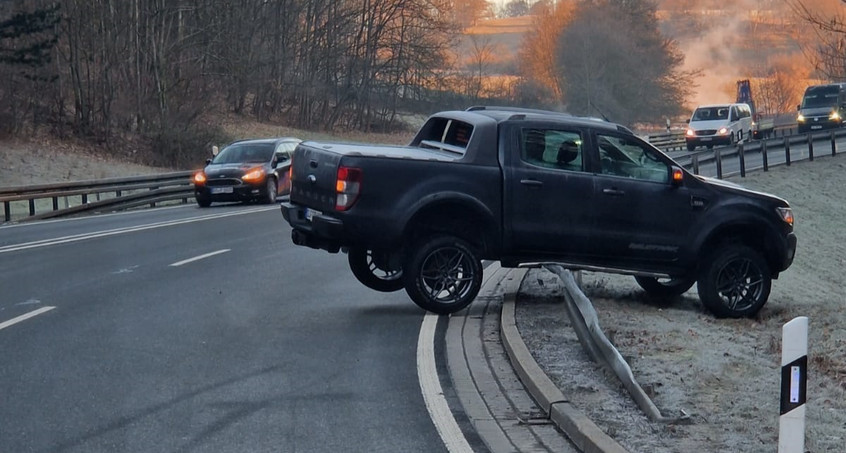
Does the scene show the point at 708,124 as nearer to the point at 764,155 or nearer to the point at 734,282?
the point at 764,155

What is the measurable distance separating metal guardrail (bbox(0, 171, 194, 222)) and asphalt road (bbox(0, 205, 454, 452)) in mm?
10639

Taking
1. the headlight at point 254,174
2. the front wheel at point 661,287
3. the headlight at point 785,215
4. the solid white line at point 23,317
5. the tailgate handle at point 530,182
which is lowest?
the headlight at point 254,174

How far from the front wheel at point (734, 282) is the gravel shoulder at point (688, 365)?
6.5 inches

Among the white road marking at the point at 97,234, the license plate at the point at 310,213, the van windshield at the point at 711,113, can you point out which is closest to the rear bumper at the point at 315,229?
the license plate at the point at 310,213

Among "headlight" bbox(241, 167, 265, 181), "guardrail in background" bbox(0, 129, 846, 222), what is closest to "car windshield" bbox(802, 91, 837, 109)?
"guardrail in background" bbox(0, 129, 846, 222)

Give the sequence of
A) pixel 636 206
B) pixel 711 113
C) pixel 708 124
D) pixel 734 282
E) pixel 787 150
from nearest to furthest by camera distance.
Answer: pixel 636 206 < pixel 734 282 < pixel 787 150 < pixel 708 124 < pixel 711 113

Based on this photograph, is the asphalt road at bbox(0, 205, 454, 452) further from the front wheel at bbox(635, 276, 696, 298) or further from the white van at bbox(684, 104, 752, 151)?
the white van at bbox(684, 104, 752, 151)

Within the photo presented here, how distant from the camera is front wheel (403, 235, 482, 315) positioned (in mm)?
11586

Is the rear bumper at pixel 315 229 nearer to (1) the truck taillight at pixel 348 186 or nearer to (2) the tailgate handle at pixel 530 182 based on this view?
(1) the truck taillight at pixel 348 186

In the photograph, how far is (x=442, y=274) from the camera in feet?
38.6

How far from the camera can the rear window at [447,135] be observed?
1241 centimetres

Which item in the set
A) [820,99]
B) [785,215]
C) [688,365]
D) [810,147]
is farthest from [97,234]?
[820,99]

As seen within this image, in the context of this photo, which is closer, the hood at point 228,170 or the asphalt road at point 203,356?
the asphalt road at point 203,356

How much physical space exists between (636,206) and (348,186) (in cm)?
306
